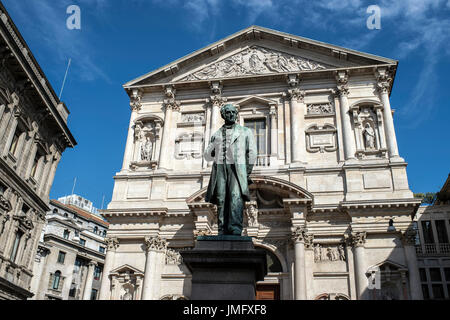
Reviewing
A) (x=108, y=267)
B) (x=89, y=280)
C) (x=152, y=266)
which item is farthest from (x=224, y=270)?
(x=89, y=280)

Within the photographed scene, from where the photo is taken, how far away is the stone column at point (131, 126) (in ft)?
74.6

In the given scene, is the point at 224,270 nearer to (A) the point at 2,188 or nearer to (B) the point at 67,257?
(A) the point at 2,188

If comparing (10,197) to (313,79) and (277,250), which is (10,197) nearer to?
(277,250)

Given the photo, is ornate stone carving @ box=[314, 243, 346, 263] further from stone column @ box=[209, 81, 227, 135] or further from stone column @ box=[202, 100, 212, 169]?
stone column @ box=[209, 81, 227, 135]

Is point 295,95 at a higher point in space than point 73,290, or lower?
higher

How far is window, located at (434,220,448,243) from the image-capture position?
23203 mm

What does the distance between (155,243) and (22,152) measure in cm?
795

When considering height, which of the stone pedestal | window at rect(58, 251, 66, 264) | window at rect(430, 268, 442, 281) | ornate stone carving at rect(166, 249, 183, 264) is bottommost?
the stone pedestal

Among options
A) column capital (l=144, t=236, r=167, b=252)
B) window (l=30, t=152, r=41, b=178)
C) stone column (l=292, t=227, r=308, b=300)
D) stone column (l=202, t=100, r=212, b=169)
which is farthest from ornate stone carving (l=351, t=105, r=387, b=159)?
window (l=30, t=152, r=41, b=178)

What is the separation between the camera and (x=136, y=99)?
80.5 feet

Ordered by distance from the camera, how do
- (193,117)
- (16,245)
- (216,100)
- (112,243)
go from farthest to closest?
(193,117), (216,100), (16,245), (112,243)

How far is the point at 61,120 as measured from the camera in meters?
24.1

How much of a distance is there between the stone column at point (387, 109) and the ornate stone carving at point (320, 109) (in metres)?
2.61
